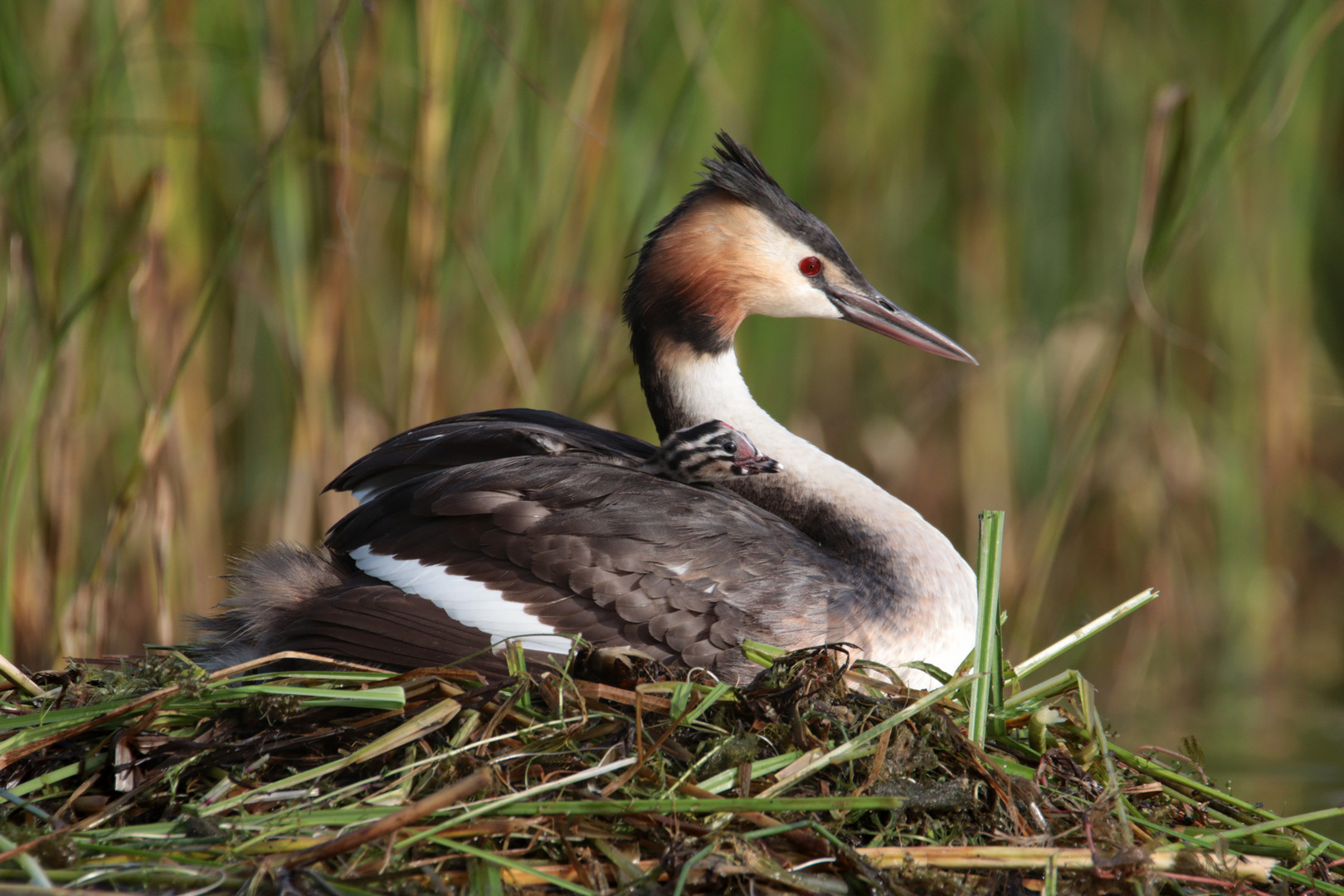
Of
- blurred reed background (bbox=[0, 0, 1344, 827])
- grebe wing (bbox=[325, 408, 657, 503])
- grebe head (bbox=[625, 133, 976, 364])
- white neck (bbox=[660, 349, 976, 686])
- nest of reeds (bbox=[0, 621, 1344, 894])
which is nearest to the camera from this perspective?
nest of reeds (bbox=[0, 621, 1344, 894])

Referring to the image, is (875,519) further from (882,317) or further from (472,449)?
(472,449)

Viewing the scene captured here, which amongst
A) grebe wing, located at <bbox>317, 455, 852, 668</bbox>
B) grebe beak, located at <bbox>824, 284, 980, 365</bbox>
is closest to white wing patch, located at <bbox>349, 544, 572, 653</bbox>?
grebe wing, located at <bbox>317, 455, 852, 668</bbox>

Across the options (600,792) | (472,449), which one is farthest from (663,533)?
(600,792)

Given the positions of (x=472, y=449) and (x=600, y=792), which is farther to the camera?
(x=472, y=449)

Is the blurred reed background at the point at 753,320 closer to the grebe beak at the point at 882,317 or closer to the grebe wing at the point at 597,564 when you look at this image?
the grebe beak at the point at 882,317

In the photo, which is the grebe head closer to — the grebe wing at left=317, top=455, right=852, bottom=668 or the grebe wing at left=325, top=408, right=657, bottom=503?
the grebe wing at left=325, top=408, right=657, bottom=503

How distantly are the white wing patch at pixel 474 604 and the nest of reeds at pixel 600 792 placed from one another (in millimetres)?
226

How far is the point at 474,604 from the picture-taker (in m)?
2.52

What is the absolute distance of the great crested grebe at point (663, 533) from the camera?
2504 mm

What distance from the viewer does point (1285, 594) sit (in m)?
5.64

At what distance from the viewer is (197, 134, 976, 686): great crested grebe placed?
2.50 metres

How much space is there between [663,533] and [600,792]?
80cm

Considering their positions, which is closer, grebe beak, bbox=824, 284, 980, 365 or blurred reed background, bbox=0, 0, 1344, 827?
grebe beak, bbox=824, 284, 980, 365

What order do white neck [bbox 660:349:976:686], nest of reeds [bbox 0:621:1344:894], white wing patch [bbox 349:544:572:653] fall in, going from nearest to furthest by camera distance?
nest of reeds [bbox 0:621:1344:894] → white wing patch [bbox 349:544:572:653] → white neck [bbox 660:349:976:686]
